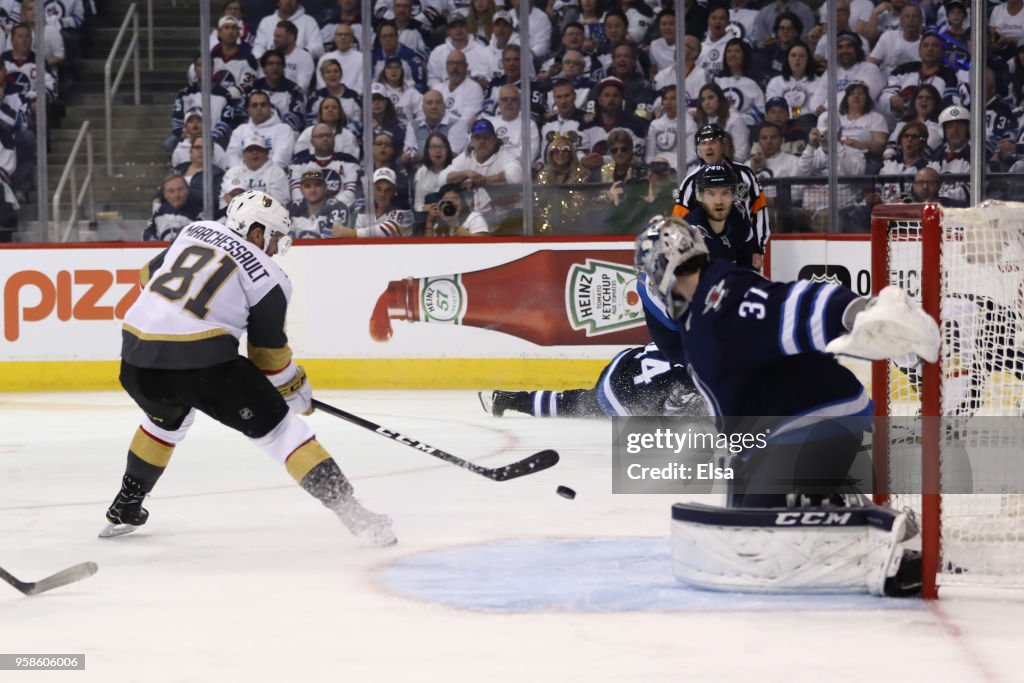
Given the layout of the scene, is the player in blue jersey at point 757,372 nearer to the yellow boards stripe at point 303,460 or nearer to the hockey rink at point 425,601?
the hockey rink at point 425,601

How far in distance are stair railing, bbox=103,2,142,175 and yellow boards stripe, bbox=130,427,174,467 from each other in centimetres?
433

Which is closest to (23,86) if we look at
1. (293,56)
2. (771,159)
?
(293,56)

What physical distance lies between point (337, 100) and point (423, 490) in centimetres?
363

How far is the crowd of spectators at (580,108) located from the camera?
720cm

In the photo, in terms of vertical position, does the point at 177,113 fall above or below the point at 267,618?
above

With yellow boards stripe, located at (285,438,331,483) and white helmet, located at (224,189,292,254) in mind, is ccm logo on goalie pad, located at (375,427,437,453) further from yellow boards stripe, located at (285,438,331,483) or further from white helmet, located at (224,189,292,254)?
white helmet, located at (224,189,292,254)

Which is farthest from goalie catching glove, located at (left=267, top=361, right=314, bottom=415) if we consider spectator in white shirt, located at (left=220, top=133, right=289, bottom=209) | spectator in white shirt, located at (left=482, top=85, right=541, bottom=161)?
spectator in white shirt, located at (left=220, top=133, right=289, bottom=209)

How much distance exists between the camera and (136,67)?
817 cm

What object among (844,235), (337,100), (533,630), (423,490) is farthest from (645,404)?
(337,100)

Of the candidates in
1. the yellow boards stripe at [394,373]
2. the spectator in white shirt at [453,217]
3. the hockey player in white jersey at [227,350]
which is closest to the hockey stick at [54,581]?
the hockey player in white jersey at [227,350]

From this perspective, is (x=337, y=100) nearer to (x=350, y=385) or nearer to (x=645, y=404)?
(x=350, y=385)

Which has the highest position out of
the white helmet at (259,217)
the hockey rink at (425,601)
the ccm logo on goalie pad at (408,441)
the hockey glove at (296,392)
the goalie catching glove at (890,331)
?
the white helmet at (259,217)

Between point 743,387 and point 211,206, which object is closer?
point 743,387

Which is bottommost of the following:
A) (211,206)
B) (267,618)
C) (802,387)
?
(267,618)
